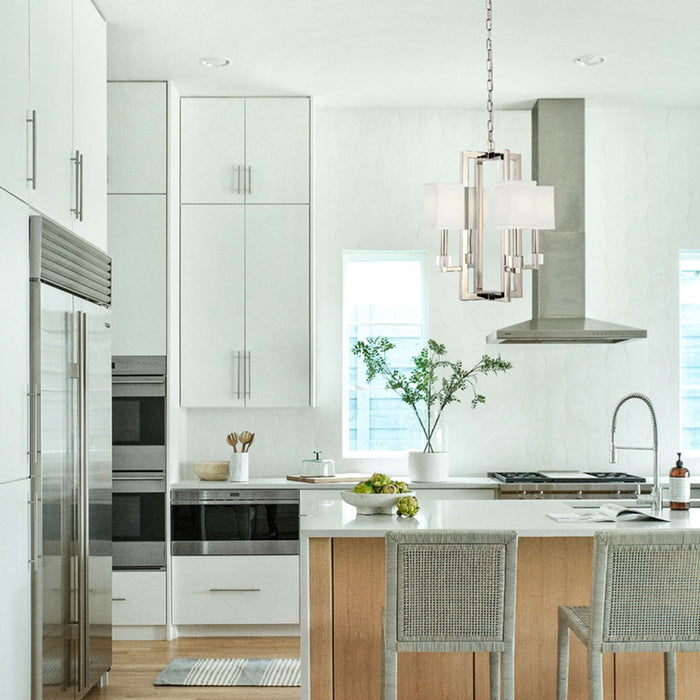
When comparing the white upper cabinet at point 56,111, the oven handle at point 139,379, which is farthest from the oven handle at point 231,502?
the white upper cabinet at point 56,111

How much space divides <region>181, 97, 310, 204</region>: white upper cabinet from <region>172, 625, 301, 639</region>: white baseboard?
241 centimetres

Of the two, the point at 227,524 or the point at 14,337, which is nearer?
the point at 14,337

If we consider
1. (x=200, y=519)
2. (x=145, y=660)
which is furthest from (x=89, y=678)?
(x=200, y=519)

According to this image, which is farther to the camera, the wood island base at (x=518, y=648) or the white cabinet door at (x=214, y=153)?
the white cabinet door at (x=214, y=153)

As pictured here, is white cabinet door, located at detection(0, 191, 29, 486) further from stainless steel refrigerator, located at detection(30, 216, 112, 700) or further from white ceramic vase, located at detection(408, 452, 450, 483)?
white ceramic vase, located at detection(408, 452, 450, 483)

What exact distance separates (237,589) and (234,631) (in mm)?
268

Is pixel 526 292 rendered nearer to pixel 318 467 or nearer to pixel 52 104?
pixel 318 467

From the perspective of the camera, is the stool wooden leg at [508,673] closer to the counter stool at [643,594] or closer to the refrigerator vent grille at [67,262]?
the counter stool at [643,594]

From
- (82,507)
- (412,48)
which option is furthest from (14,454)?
(412,48)

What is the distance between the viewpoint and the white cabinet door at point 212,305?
551 centimetres

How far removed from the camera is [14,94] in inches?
124

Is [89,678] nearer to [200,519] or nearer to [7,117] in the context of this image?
[200,519]

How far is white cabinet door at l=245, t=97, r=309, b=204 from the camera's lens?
555cm

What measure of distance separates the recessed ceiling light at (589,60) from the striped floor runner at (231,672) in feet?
11.1
